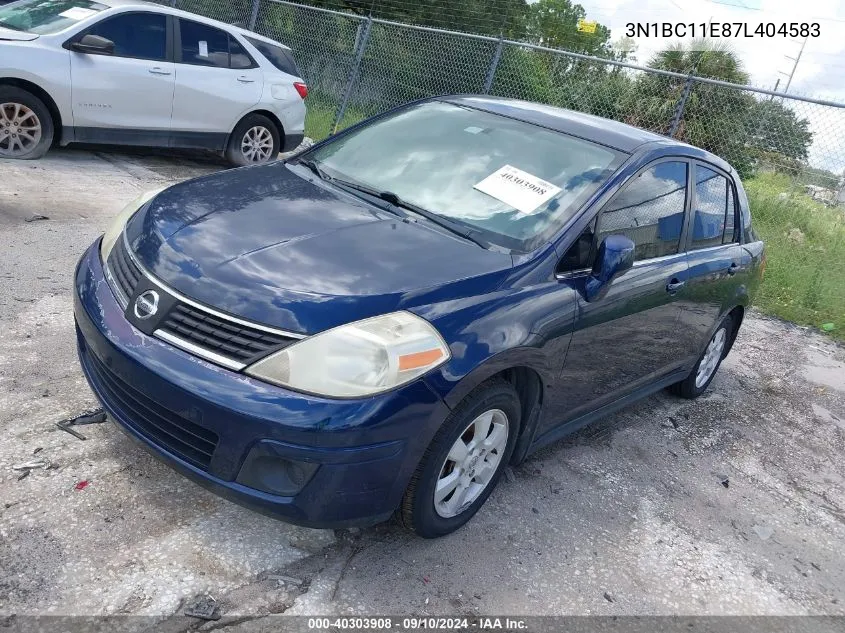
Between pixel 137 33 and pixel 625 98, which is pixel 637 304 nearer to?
pixel 137 33

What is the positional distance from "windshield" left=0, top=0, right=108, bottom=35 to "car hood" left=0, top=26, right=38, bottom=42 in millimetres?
154

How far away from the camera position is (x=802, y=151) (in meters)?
9.26

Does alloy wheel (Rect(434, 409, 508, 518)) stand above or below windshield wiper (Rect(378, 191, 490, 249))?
below

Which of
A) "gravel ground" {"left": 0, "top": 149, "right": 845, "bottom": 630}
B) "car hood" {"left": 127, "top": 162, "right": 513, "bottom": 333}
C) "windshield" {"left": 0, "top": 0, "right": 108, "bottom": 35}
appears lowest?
"gravel ground" {"left": 0, "top": 149, "right": 845, "bottom": 630}

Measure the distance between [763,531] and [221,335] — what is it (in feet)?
9.41

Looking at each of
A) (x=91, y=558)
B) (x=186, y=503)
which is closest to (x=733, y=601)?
(x=186, y=503)

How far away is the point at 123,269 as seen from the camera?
10.1 feet

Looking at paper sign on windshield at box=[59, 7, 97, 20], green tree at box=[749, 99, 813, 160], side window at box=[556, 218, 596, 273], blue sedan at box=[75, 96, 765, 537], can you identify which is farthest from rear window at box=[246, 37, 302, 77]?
side window at box=[556, 218, 596, 273]

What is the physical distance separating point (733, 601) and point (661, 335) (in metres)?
1.41

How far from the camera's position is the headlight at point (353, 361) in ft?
8.42

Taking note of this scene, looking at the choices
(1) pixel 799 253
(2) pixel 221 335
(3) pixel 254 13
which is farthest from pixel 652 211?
(3) pixel 254 13

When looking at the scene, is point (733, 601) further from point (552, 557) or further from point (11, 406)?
point (11, 406)

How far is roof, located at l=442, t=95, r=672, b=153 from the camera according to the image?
12.9ft

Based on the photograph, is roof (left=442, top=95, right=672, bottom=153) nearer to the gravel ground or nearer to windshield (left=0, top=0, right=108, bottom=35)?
the gravel ground
